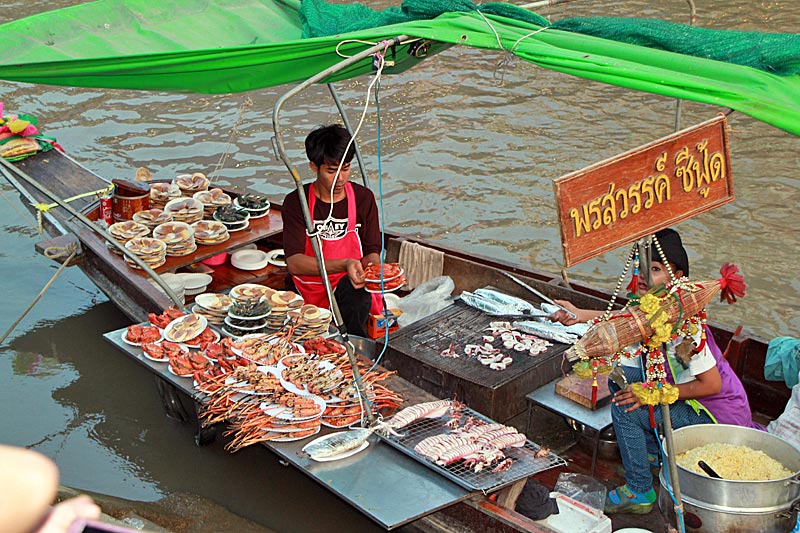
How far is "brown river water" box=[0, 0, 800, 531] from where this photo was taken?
6164mm

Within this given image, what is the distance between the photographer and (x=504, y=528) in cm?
398

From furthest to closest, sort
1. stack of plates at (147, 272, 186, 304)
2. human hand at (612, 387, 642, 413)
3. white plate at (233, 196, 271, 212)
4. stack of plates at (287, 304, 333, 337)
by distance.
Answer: white plate at (233, 196, 271, 212)
stack of plates at (147, 272, 186, 304)
stack of plates at (287, 304, 333, 337)
human hand at (612, 387, 642, 413)

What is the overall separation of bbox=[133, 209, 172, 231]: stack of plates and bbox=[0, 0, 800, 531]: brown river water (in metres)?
1.28

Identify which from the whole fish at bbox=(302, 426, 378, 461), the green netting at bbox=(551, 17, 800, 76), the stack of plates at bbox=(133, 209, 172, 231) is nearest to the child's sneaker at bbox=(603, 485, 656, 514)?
the whole fish at bbox=(302, 426, 378, 461)

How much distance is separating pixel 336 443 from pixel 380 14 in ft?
8.29

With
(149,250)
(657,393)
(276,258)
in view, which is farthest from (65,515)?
(276,258)

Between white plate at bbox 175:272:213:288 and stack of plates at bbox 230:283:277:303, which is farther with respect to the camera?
white plate at bbox 175:272:213:288

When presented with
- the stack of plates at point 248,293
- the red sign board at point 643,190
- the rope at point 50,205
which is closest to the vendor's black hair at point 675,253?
the red sign board at point 643,190

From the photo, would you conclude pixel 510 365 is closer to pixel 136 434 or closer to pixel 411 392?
pixel 411 392

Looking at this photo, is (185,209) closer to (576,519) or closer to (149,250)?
(149,250)

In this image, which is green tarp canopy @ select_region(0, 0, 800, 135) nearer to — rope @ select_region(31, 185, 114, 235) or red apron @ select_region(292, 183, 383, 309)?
red apron @ select_region(292, 183, 383, 309)

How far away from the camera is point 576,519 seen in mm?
4383

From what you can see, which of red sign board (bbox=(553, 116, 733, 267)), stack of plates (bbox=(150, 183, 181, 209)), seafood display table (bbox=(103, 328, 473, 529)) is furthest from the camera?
stack of plates (bbox=(150, 183, 181, 209))

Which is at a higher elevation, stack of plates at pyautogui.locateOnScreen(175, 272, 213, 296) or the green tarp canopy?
the green tarp canopy
